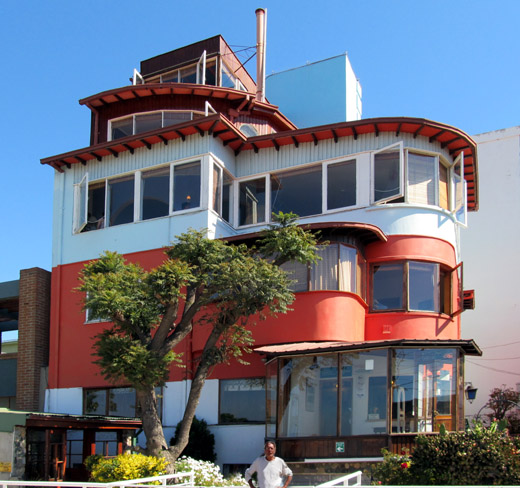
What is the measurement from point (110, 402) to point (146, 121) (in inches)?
374

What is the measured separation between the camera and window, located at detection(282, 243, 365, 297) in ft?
66.6

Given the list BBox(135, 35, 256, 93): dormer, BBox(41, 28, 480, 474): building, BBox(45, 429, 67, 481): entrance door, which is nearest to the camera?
BBox(41, 28, 480, 474): building

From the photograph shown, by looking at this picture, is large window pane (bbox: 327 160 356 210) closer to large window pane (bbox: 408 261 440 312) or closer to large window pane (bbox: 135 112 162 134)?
large window pane (bbox: 408 261 440 312)

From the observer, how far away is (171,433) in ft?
69.6

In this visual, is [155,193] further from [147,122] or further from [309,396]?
[309,396]

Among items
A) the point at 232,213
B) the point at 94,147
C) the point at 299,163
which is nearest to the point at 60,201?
the point at 94,147

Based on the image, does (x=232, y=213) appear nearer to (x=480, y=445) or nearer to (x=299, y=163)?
(x=299, y=163)

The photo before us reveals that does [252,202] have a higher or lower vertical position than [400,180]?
lower

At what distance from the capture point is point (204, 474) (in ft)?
55.6

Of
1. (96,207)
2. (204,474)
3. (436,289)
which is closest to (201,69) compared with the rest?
(96,207)

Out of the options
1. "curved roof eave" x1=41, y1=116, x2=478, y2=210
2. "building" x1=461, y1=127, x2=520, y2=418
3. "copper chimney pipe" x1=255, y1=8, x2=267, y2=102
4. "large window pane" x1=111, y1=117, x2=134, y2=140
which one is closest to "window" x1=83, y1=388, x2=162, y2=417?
"curved roof eave" x1=41, y1=116, x2=478, y2=210

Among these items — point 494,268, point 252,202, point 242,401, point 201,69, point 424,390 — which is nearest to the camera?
point 424,390

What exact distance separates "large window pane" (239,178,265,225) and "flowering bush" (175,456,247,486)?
8245mm

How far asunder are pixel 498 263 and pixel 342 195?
10878 millimetres
